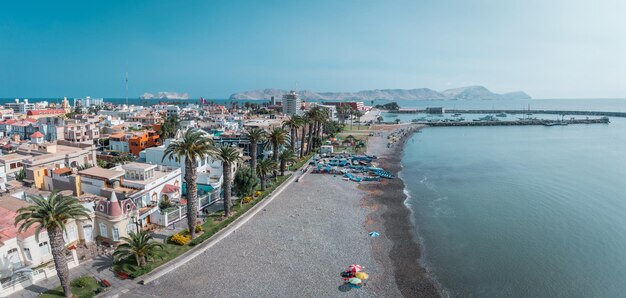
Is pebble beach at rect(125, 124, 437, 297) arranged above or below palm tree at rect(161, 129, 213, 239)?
below

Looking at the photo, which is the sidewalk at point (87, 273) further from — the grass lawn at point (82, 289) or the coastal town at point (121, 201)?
the grass lawn at point (82, 289)

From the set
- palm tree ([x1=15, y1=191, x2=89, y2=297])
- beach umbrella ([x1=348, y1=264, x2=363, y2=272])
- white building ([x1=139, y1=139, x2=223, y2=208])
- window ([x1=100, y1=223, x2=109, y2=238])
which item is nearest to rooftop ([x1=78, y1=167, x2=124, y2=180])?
white building ([x1=139, y1=139, x2=223, y2=208])

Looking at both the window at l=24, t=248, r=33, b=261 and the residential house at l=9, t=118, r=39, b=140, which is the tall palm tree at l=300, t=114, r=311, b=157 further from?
the residential house at l=9, t=118, r=39, b=140

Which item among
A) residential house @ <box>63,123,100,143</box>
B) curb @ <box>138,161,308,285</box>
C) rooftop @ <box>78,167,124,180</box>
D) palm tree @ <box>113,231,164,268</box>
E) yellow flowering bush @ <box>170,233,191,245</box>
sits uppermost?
residential house @ <box>63,123,100,143</box>

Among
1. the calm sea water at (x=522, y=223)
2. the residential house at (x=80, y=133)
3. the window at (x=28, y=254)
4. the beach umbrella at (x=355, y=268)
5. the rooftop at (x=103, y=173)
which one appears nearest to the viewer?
the window at (x=28, y=254)

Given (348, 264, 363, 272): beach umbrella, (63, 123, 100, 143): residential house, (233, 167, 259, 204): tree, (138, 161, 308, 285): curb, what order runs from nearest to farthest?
(138, 161, 308, 285): curb
(348, 264, 363, 272): beach umbrella
(233, 167, 259, 204): tree
(63, 123, 100, 143): residential house

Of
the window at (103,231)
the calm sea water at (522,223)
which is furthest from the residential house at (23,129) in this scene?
the calm sea water at (522,223)

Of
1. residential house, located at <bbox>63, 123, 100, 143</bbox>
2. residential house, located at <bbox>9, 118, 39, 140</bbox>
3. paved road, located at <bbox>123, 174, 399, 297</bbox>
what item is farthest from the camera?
residential house, located at <bbox>9, 118, 39, 140</bbox>
